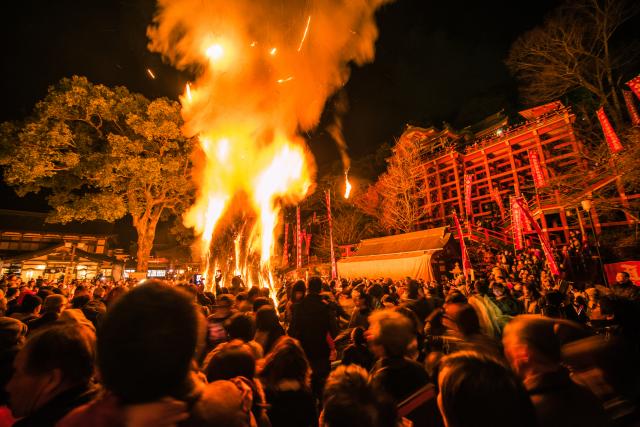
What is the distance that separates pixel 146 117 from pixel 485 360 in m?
18.5

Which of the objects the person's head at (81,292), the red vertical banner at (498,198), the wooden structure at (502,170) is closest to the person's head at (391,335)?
the person's head at (81,292)

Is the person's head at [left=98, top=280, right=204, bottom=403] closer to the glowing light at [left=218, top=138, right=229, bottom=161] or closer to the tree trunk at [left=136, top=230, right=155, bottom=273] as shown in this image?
the glowing light at [left=218, top=138, right=229, bottom=161]

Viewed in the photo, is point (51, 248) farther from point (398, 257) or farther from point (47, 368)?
point (47, 368)

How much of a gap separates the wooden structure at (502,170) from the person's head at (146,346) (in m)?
14.3

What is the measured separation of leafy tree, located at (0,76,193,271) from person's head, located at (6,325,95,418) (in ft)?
49.9

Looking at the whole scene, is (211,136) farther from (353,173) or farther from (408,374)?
(353,173)

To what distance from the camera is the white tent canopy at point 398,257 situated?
746 inches

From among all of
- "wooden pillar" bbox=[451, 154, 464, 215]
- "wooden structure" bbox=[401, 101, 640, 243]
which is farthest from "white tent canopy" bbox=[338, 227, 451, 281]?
"wooden pillar" bbox=[451, 154, 464, 215]

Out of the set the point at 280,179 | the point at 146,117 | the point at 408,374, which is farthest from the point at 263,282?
the point at 408,374

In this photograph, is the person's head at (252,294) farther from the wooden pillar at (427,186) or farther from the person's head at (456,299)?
the wooden pillar at (427,186)

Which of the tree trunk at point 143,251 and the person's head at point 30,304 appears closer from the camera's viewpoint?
the person's head at point 30,304

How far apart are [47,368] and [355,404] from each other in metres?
1.70

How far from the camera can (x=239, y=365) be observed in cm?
208

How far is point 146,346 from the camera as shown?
112 cm
